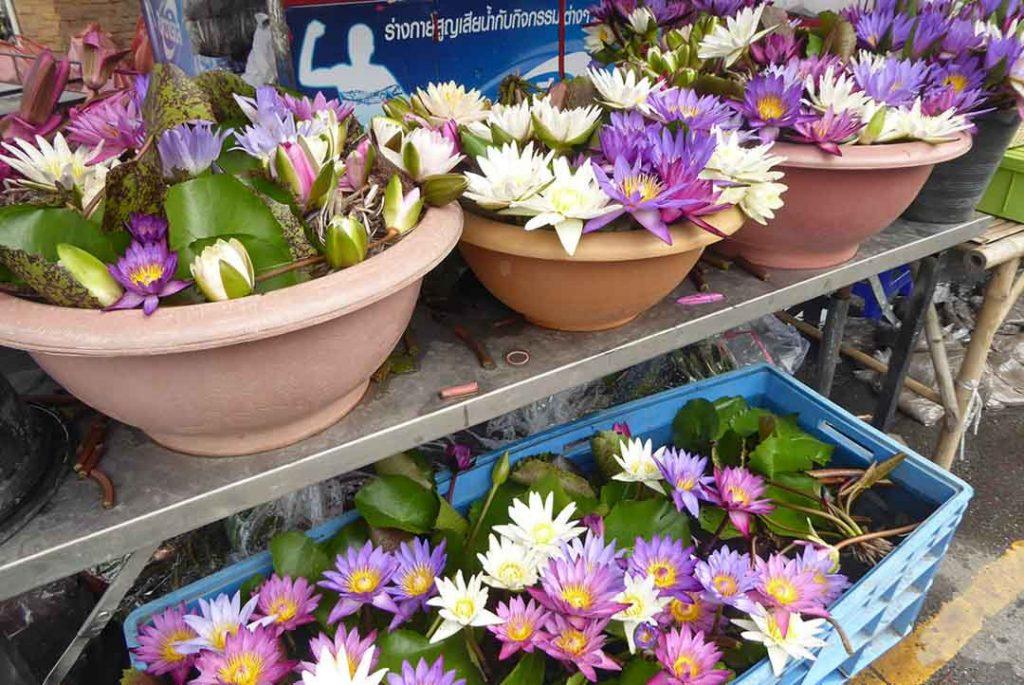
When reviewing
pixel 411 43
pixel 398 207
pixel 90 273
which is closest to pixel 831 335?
pixel 398 207

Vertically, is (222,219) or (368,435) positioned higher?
(222,219)

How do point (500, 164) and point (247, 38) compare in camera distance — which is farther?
point (247, 38)

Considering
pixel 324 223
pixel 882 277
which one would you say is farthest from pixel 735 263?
pixel 882 277

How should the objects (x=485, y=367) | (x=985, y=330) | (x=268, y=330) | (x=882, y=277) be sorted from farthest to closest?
1. (x=882, y=277)
2. (x=985, y=330)
3. (x=485, y=367)
4. (x=268, y=330)

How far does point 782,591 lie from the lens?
846 mm

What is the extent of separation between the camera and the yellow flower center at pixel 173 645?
2.56ft

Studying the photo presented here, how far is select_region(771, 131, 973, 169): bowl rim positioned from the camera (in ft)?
2.87

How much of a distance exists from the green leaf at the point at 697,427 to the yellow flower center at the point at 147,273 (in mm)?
844

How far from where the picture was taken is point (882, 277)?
2.25 m

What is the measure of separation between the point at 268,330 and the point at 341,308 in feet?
0.19

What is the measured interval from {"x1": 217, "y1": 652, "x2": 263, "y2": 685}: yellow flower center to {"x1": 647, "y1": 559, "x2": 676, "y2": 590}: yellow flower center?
442mm

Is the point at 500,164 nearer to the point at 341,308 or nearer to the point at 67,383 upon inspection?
the point at 341,308

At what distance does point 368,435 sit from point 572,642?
0.99ft

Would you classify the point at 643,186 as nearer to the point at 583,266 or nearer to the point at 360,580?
the point at 583,266
